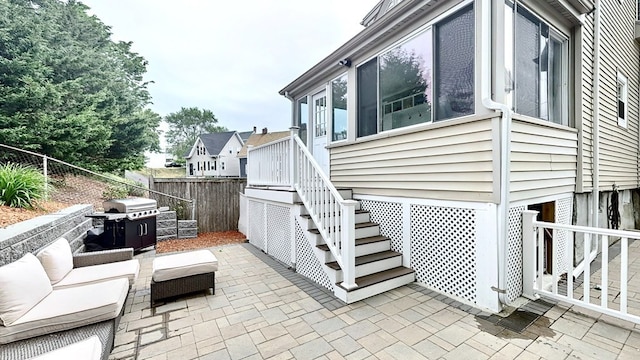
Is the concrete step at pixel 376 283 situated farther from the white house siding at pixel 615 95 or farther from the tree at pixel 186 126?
the tree at pixel 186 126

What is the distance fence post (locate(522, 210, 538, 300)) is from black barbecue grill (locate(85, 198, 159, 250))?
6.67 metres

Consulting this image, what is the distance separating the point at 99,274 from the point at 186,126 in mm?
44814

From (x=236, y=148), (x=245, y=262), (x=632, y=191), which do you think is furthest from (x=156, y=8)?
(x=236, y=148)

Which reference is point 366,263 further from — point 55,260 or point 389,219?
point 55,260

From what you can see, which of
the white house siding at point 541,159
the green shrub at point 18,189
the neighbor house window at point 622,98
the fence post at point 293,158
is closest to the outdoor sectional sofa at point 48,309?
the green shrub at point 18,189

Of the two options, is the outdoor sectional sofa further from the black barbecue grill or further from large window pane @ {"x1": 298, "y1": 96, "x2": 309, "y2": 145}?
large window pane @ {"x1": 298, "y1": 96, "x2": 309, "y2": 145}

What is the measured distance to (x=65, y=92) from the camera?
8.75 m

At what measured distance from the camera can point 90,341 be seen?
1.57 m

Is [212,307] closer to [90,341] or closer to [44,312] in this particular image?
[44,312]

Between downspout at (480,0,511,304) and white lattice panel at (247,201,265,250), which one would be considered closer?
downspout at (480,0,511,304)

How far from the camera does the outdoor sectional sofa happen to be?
189 centimetres

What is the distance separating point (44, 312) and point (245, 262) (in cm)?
326

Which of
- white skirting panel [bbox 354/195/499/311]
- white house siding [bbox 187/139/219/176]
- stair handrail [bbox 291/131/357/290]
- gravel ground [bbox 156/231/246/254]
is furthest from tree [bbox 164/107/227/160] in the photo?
white skirting panel [bbox 354/195/499/311]

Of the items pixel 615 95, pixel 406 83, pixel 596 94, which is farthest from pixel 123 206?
pixel 615 95
